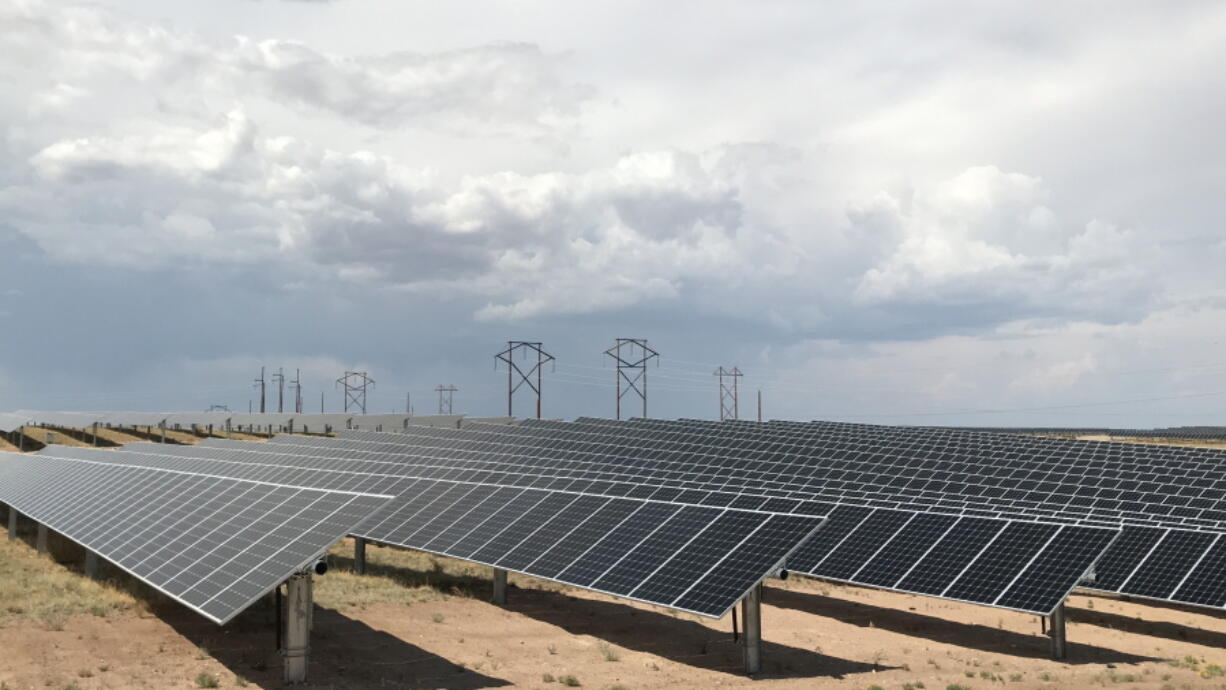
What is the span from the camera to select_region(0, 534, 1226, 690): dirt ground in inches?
852

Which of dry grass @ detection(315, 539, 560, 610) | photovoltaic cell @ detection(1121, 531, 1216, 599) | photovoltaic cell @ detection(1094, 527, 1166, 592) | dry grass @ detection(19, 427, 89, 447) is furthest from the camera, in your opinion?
dry grass @ detection(19, 427, 89, 447)

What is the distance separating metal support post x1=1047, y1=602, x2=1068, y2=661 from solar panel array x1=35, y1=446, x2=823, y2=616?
20.3 feet

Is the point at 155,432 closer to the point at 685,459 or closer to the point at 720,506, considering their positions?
the point at 685,459

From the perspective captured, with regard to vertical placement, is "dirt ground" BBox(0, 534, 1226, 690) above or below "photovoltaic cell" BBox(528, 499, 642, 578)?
below

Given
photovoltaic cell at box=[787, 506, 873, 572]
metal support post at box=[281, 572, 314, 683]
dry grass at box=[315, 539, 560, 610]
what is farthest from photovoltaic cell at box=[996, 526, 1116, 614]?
dry grass at box=[315, 539, 560, 610]

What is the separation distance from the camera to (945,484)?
44.0 metres

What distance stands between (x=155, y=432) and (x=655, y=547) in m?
105

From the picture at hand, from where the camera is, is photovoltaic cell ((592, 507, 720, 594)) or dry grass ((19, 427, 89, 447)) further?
dry grass ((19, 427, 89, 447))

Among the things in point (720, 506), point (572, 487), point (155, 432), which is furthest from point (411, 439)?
point (155, 432)

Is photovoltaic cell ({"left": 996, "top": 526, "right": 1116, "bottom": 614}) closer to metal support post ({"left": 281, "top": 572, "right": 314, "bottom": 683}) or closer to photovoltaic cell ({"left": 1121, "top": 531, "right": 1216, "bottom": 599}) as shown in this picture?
photovoltaic cell ({"left": 1121, "top": 531, "right": 1216, "bottom": 599})

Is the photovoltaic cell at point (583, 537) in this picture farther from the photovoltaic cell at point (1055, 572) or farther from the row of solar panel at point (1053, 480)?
the row of solar panel at point (1053, 480)

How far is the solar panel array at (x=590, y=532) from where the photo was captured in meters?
22.2

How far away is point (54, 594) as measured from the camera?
2867 centimetres

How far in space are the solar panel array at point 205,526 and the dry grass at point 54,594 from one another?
1501 mm
